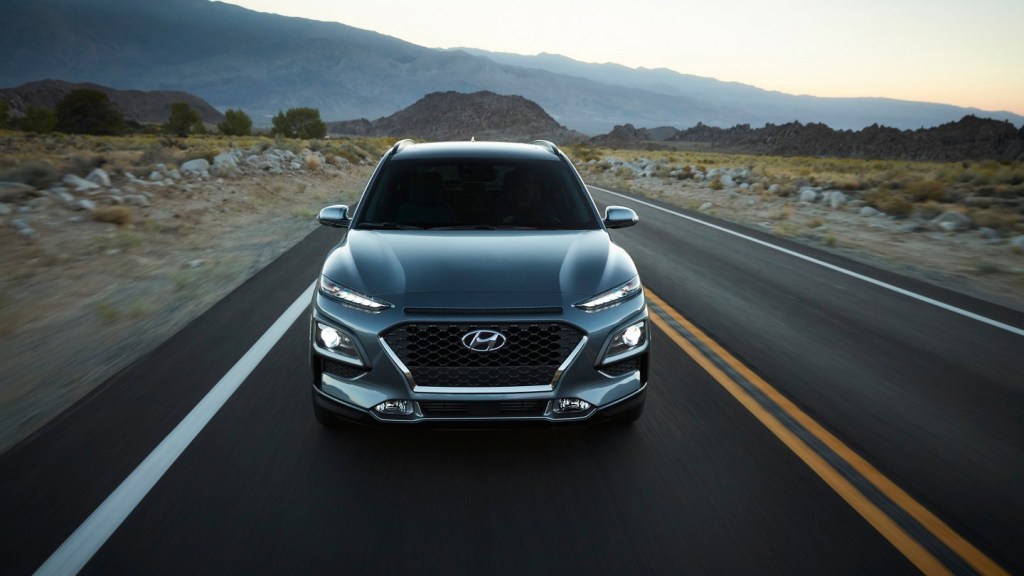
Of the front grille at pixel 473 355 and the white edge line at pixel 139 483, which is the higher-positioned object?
the front grille at pixel 473 355

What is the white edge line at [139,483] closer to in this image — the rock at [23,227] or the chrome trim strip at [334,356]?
the chrome trim strip at [334,356]

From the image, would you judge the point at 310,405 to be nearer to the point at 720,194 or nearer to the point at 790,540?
the point at 790,540

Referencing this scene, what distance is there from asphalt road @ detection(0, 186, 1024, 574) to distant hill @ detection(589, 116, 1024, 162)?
8714cm

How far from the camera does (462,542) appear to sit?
306 cm

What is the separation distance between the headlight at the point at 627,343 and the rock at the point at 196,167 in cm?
1857

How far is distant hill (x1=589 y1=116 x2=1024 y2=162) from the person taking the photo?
83.5 meters

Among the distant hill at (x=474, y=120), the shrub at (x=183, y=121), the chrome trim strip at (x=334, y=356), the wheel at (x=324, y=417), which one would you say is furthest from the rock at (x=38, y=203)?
the distant hill at (x=474, y=120)

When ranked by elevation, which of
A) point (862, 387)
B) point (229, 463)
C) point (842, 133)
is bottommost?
point (842, 133)

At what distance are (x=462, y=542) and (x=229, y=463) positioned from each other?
1430 millimetres

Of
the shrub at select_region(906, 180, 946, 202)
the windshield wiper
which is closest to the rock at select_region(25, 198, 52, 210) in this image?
the windshield wiper

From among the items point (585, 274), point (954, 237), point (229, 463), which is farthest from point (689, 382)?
point (954, 237)

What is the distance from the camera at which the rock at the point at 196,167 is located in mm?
19969

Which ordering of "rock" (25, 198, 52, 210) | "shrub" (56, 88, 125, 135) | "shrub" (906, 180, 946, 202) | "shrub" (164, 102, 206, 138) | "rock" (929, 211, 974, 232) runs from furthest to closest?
"shrub" (164, 102, 206, 138), "shrub" (56, 88, 125, 135), "shrub" (906, 180, 946, 202), "rock" (929, 211, 974, 232), "rock" (25, 198, 52, 210)

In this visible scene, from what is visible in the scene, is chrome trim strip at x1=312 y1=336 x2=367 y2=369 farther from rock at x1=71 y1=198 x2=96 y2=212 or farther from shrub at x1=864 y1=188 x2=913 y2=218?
shrub at x1=864 y1=188 x2=913 y2=218
